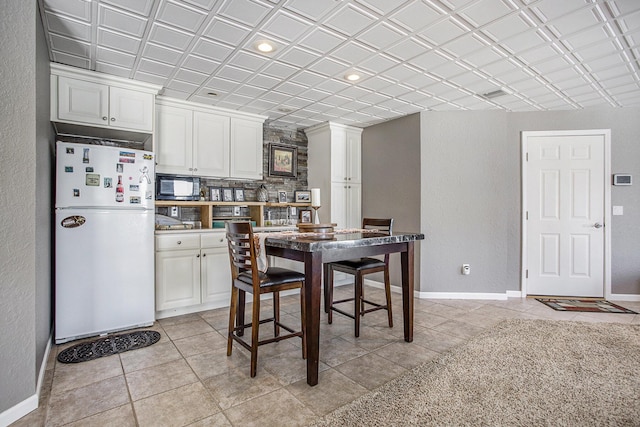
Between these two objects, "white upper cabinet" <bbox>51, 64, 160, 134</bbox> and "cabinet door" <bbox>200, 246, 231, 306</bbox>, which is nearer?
"white upper cabinet" <bbox>51, 64, 160, 134</bbox>

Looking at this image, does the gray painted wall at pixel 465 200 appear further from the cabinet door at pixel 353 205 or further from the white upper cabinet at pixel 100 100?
the white upper cabinet at pixel 100 100

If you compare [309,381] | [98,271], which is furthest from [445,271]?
[98,271]

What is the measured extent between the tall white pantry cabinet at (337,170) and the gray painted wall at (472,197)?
1133mm

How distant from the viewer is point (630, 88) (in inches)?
135

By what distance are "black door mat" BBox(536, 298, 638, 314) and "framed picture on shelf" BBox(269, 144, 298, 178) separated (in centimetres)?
373

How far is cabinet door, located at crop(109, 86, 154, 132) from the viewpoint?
306 cm

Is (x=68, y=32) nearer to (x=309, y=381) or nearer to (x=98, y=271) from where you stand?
(x=98, y=271)

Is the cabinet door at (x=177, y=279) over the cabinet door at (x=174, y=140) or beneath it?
beneath

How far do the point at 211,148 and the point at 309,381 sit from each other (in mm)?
2899

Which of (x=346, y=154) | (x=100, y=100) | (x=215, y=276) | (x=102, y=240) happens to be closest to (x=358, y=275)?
(x=215, y=276)

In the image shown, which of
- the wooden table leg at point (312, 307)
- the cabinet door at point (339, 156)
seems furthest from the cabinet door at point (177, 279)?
the cabinet door at point (339, 156)

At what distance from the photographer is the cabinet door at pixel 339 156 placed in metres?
4.77

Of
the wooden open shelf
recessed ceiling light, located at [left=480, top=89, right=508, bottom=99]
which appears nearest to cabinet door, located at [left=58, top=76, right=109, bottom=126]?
the wooden open shelf

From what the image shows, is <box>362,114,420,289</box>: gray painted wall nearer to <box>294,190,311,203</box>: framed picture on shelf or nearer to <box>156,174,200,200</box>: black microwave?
<box>294,190,311,203</box>: framed picture on shelf
